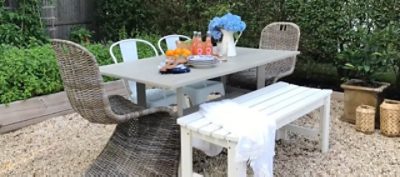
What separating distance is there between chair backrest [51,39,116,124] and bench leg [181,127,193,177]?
0.46 metres

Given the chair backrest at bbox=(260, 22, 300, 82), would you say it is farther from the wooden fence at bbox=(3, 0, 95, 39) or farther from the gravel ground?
the wooden fence at bbox=(3, 0, 95, 39)

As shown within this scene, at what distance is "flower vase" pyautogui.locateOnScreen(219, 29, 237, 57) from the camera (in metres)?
3.29

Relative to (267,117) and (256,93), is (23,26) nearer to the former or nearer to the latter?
(256,93)

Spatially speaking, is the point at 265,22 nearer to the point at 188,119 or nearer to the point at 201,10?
the point at 201,10

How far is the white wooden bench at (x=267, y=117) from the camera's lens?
2363 mm

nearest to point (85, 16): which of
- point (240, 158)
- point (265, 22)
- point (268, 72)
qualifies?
point (265, 22)

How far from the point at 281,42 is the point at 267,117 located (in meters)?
1.69

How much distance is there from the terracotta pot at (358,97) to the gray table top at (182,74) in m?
0.81

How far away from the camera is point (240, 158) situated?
229cm

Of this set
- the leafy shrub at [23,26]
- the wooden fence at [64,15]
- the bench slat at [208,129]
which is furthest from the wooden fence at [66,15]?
the bench slat at [208,129]

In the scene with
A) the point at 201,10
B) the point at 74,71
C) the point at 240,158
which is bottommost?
the point at 240,158

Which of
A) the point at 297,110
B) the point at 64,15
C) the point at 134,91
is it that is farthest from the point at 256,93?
the point at 64,15

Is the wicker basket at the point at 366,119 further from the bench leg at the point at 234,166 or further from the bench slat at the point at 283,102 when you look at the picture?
the bench leg at the point at 234,166

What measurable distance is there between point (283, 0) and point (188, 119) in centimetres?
269
